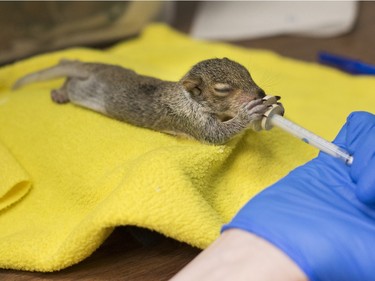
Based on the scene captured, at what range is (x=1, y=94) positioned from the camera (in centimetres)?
197

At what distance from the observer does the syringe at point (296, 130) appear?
117 cm

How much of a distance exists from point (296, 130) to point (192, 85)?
0.29 m

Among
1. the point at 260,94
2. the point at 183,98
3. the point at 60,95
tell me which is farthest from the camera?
the point at 60,95

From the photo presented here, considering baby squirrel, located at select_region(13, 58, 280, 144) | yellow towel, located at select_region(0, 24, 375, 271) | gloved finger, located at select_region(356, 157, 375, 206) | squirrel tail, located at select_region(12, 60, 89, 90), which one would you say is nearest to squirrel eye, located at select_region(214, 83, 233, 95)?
baby squirrel, located at select_region(13, 58, 280, 144)

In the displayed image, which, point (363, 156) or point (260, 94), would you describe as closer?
point (363, 156)

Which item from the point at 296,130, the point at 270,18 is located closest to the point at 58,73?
the point at 296,130

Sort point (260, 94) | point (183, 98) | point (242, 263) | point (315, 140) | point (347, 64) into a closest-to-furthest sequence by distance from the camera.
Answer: point (242, 263) → point (315, 140) → point (260, 94) → point (183, 98) → point (347, 64)

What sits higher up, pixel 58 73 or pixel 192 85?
pixel 192 85

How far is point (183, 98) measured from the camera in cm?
143

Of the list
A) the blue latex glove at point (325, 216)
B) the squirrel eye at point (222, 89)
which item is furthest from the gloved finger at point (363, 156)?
the squirrel eye at point (222, 89)

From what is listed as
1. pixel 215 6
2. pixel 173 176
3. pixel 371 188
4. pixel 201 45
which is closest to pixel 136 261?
pixel 173 176

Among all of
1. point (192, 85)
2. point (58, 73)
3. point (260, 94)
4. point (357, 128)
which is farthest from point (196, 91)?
point (58, 73)

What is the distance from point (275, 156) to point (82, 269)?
1.73 ft

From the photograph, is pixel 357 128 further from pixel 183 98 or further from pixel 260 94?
pixel 183 98
